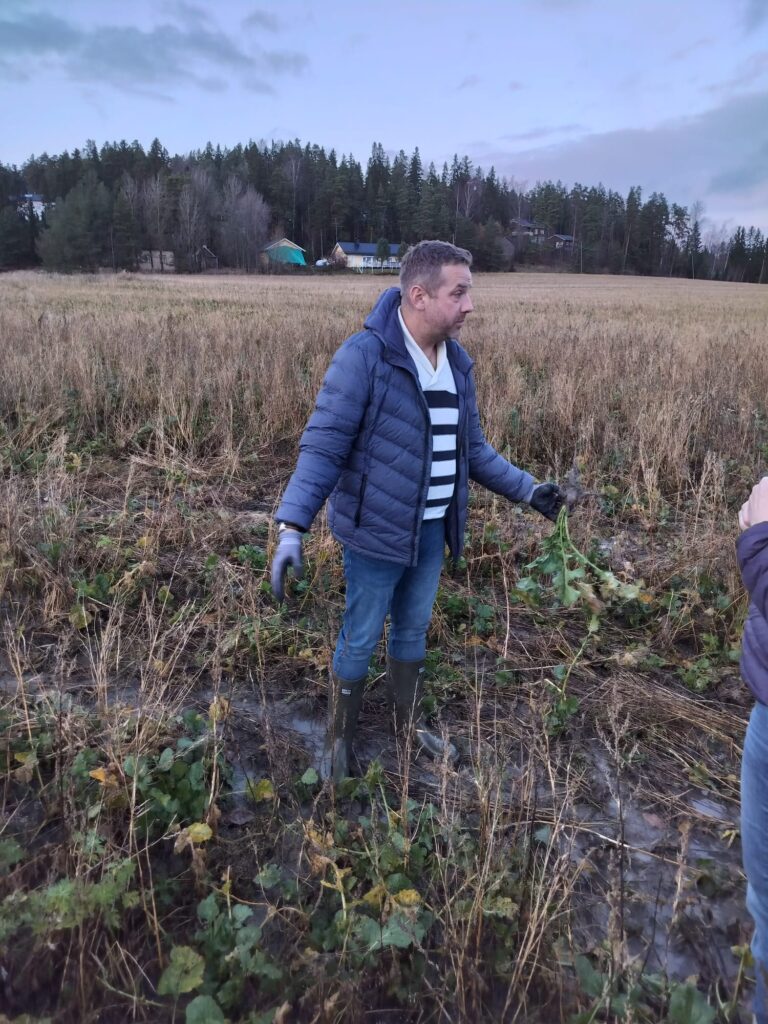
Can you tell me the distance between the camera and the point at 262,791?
7.25 feet

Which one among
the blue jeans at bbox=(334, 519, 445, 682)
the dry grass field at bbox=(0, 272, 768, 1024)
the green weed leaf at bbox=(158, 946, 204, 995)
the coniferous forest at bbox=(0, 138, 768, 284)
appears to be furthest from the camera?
the coniferous forest at bbox=(0, 138, 768, 284)

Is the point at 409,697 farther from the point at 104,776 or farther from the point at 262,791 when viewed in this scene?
the point at 104,776

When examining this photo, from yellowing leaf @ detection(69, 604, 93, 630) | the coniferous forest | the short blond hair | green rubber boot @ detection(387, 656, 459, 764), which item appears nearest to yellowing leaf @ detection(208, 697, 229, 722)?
green rubber boot @ detection(387, 656, 459, 764)

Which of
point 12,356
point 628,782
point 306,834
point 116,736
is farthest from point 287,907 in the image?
point 12,356

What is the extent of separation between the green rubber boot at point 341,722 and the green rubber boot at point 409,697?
0.65 feet

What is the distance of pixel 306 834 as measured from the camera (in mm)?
1992

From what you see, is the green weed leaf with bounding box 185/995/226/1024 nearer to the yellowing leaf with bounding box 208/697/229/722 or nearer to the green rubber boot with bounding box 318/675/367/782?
the yellowing leaf with bounding box 208/697/229/722

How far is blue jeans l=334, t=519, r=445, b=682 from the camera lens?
232cm

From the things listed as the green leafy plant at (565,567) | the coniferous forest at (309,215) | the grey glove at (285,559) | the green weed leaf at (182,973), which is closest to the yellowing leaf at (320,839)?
the green weed leaf at (182,973)

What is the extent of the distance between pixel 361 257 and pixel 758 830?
61.6 meters

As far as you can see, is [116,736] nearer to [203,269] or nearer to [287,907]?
[287,907]

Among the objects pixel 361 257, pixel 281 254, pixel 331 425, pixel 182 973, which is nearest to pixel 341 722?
pixel 182 973

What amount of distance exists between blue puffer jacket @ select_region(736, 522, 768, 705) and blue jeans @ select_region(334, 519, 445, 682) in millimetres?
1198

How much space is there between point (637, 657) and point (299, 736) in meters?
1.66
